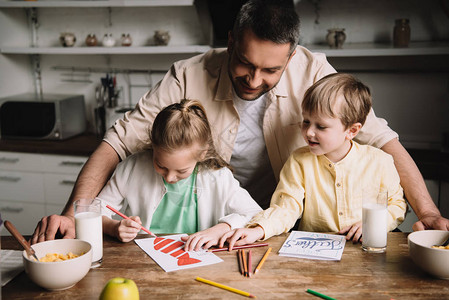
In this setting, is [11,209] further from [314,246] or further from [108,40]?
[314,246]

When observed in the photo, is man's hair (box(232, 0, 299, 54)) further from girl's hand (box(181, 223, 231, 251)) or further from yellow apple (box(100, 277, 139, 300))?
yellow apple (box(100, 277, 139, 300))

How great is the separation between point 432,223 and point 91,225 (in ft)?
3.41

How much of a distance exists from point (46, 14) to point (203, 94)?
2321 millimetres

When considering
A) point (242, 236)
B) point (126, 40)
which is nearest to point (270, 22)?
point (242, 236)

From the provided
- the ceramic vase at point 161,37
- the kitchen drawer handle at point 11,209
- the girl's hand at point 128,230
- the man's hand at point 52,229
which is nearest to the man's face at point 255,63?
the girl's hand at point 128,230

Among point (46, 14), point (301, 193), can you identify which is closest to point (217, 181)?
point (301, 193)

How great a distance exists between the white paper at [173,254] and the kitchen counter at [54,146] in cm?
185

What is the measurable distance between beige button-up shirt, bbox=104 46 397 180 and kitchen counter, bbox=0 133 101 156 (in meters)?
1.25

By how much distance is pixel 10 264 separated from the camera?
51.4 inches

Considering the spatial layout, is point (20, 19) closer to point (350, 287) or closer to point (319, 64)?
point (319, 64)

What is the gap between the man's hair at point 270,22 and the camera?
1678 mm

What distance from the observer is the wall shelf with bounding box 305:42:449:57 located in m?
2.84

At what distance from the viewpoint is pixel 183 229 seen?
178 centimetres

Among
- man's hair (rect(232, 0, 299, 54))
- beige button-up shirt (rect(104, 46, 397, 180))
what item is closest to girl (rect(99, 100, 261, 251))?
beige button-up shirt (rect(104, 46, 397, 180))
